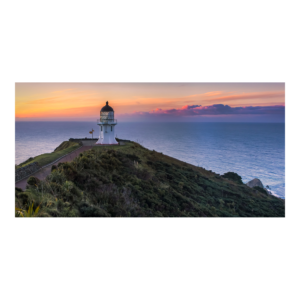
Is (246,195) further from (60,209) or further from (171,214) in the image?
(60,209)

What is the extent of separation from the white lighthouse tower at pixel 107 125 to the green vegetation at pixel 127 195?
224 inches

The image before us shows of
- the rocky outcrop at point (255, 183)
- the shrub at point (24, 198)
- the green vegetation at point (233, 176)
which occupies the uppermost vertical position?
the shrub at point (24, 198)

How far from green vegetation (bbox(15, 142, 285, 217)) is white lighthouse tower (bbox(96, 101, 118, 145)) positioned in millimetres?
5690

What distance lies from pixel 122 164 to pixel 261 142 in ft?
44.7

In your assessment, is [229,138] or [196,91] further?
[229,138]

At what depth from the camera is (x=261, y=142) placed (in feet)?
64.8

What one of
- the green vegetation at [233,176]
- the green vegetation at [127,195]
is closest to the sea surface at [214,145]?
the green vegetation at [233,176]

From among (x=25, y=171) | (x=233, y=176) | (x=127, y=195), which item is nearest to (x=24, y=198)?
(x=127, y=195)

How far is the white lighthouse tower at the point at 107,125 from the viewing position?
19000mm

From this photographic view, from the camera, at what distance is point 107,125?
62.5ft

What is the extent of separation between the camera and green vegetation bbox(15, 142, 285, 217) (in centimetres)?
513

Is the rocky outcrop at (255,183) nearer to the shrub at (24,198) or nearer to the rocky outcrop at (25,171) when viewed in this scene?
the rocky outcrop at (25,171)

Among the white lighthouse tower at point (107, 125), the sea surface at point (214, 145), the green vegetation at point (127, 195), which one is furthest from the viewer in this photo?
the white lighthouse tower at point (107, 125)
